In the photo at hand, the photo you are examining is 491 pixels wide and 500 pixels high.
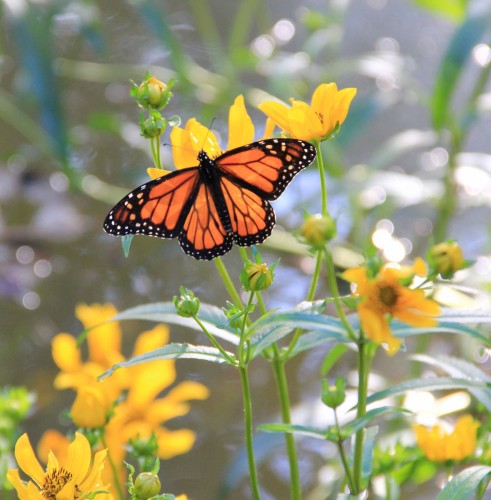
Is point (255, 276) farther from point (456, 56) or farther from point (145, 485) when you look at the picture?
point (456, 56)

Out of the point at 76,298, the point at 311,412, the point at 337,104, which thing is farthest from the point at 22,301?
the point at 337,104

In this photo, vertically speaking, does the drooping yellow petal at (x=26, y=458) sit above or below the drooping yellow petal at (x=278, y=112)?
below

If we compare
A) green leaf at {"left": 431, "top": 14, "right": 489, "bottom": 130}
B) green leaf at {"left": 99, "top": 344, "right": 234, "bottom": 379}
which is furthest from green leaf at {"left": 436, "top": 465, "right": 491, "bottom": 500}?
green leaf at {"left": 431, "top": 14, "right": 489, "bottom": 130}

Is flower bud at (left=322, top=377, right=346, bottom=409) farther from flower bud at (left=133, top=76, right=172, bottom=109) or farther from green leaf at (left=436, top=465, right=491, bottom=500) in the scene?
flower bud at (left=133, top=76, right=172, bottom=109)

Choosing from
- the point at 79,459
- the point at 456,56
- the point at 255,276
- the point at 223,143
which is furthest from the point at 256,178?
the point at 223,143

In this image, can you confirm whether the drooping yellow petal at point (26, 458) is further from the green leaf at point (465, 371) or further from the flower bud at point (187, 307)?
the green leaf at point (465, 371)

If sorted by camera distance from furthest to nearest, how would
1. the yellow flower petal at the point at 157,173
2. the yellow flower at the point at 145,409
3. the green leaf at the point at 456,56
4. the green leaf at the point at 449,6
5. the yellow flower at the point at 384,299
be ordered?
the green leaf at the point at 449,6
the green leaf at the point at 456,56
the yellow flower at the point at 145,409
the yellow flower petal at the point at 157,173
the yellow flower at the point at 384,299

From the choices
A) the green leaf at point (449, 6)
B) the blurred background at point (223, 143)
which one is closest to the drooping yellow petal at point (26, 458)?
the blurred background at point (223, 143)
